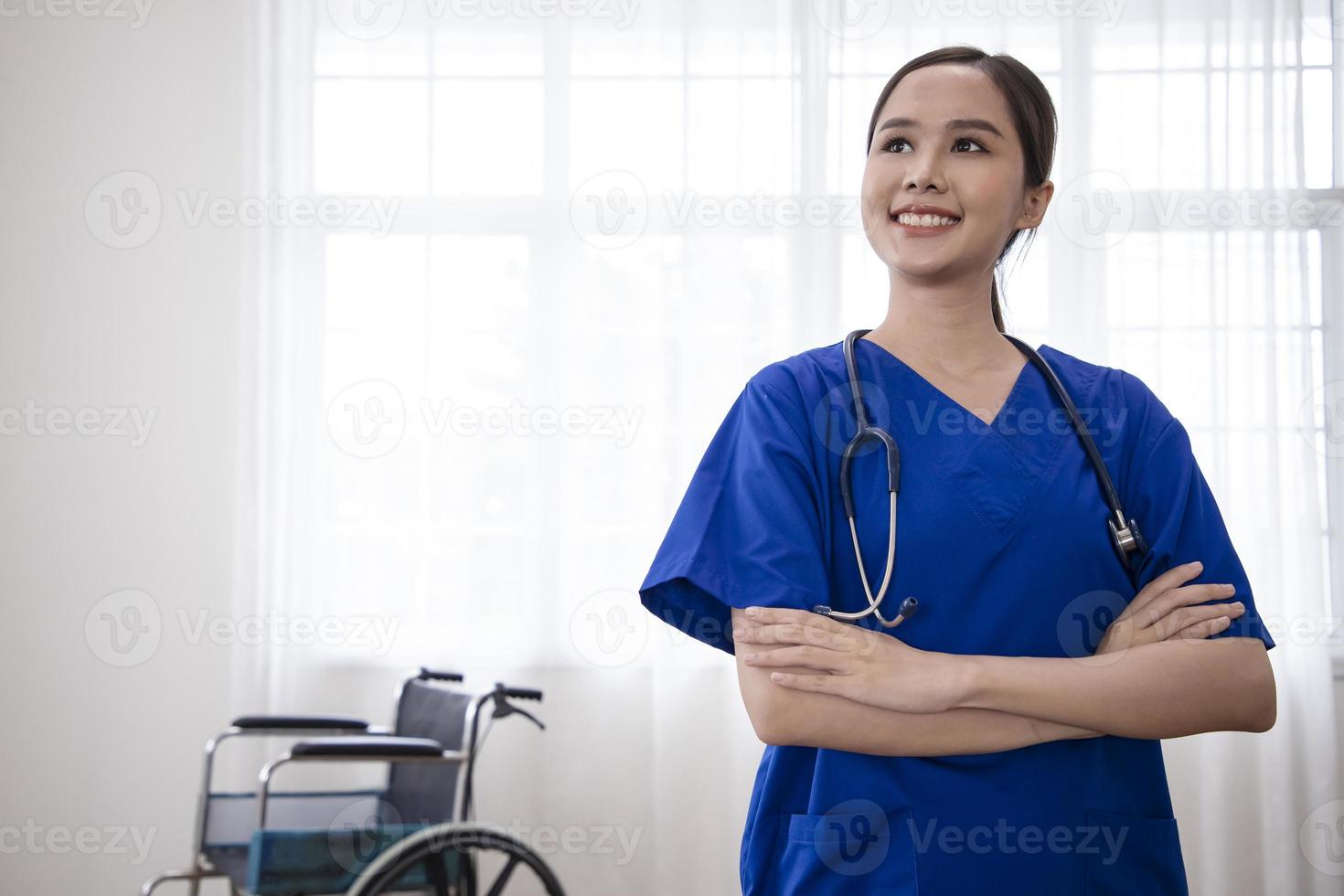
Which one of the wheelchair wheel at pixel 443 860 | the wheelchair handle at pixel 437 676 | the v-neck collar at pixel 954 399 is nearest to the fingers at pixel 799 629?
the v-neck collar at pixel 954 399

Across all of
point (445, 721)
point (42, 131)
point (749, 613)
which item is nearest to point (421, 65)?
point (42, 131)

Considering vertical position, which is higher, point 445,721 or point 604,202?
point 604,202

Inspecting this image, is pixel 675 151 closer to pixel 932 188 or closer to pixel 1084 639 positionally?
pixel 932 188

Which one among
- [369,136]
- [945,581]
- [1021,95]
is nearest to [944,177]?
[1021,95]

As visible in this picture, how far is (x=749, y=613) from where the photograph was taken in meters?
0.95

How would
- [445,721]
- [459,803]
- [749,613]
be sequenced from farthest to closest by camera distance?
[445,721] → [459,803] → [749,613]

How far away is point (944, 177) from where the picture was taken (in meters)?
1.04

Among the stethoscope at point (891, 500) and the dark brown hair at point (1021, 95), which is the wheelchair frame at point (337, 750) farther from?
the dark brown hair at point (1021, 95)

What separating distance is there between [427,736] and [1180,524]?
4.97ft

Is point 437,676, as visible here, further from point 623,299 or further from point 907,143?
point 907,143

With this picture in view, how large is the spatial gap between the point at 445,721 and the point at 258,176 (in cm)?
149

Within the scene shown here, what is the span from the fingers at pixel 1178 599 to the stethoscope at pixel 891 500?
0.04 metres

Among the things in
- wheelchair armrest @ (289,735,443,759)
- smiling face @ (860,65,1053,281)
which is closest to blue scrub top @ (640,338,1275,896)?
smiling face @ (860,65,1053,281)

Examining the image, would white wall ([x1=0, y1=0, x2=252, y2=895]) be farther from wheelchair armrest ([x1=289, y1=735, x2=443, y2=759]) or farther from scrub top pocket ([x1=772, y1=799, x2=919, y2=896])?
scrub top pocket ([x1=772, y1=799, x2=919, y2=896])
